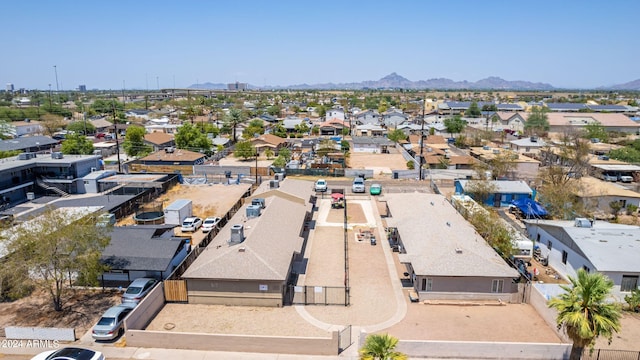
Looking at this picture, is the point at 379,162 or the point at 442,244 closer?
the point at 442,244

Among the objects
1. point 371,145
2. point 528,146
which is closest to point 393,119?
point 371,145

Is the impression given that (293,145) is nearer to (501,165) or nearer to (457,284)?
(501,165)

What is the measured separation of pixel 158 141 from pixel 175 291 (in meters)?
54.1

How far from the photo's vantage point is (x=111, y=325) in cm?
1870

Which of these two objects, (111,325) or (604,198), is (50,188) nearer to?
(111,325)

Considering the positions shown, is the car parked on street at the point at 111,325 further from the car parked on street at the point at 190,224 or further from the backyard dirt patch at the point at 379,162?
the backyard dirt patch at the point at 379,162

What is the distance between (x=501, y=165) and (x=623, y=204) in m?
12.8

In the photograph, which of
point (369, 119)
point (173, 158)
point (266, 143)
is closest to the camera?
point (173, 158)

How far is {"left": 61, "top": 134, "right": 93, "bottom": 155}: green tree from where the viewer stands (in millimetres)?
57250

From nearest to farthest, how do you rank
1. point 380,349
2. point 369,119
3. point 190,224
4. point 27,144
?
point 380,349
point 190,224
point 27,144
point 369,119

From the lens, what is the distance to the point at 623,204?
38031 mm

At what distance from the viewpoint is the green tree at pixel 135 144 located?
64344 millimetres

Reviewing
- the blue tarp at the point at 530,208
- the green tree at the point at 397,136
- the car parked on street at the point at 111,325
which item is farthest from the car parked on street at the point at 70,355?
the green tree at the point at 397,136

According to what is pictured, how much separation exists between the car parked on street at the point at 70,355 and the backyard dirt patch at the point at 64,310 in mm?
2607
